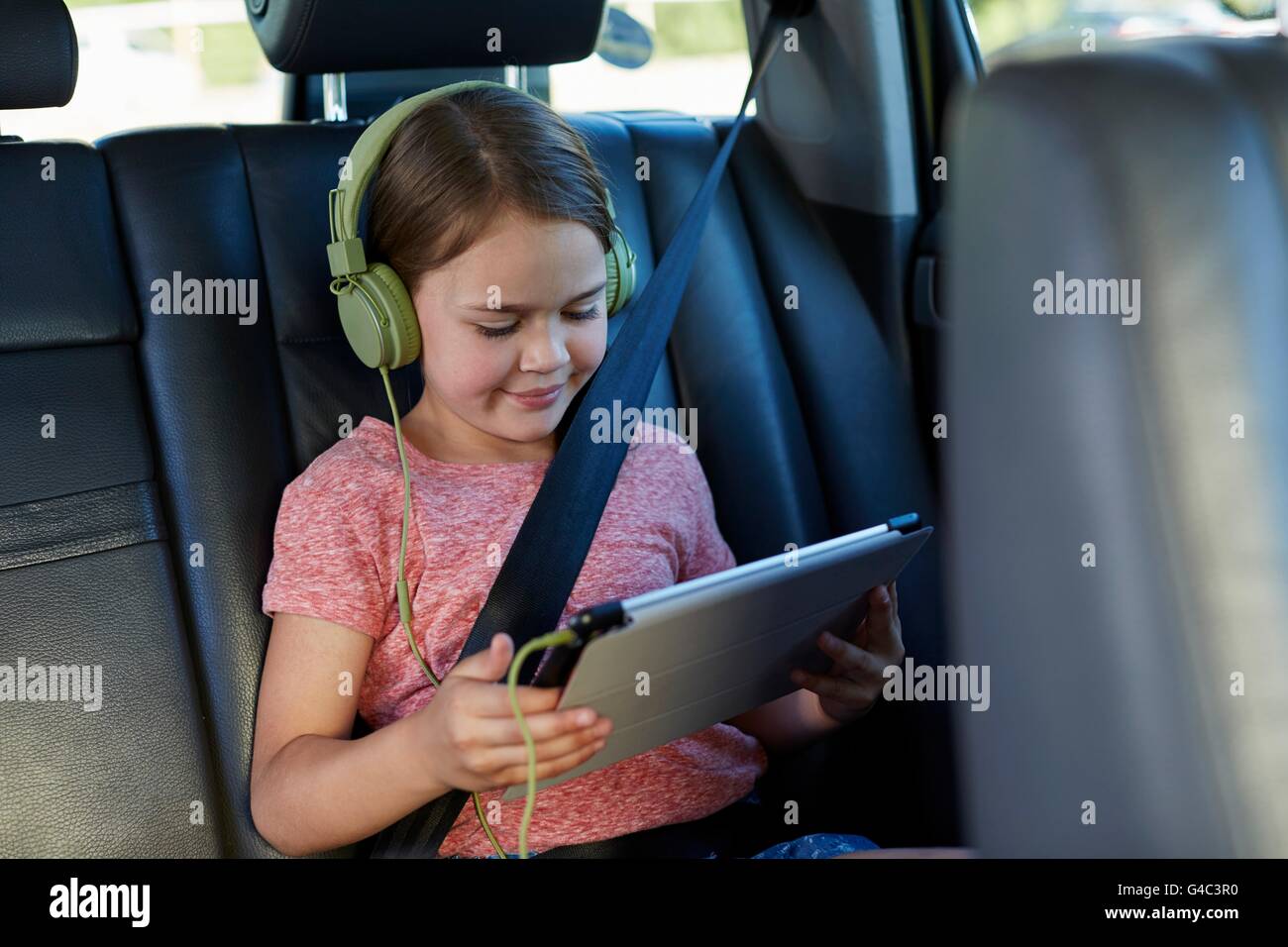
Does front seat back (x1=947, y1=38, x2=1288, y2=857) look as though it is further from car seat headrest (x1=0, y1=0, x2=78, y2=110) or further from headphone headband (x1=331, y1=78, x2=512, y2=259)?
car seat headrest (x1=0, y1=0, x2=78, y2=110)

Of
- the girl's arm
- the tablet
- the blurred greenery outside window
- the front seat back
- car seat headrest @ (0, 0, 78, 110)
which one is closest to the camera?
the front seat back

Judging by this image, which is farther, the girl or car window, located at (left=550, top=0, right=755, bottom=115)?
car window, located at (left=550, top=0, right=755, bottom=115)

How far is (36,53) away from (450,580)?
64 cm

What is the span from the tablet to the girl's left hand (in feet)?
0.04

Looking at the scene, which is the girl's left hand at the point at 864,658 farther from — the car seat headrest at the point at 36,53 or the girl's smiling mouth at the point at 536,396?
the car seat headrest at the point at 36,53

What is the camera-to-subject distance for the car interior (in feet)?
2.18

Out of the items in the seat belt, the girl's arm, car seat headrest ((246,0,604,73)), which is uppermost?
car seat headrest ((246,0,604,73))

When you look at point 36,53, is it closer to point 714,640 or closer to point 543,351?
point 543,351

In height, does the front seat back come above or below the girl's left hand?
above

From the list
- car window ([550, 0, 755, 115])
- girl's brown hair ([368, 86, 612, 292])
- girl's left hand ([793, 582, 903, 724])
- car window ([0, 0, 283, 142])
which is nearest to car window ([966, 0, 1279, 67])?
car window ([550, 0, 755, 115])

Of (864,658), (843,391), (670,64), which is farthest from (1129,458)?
(670,64)
